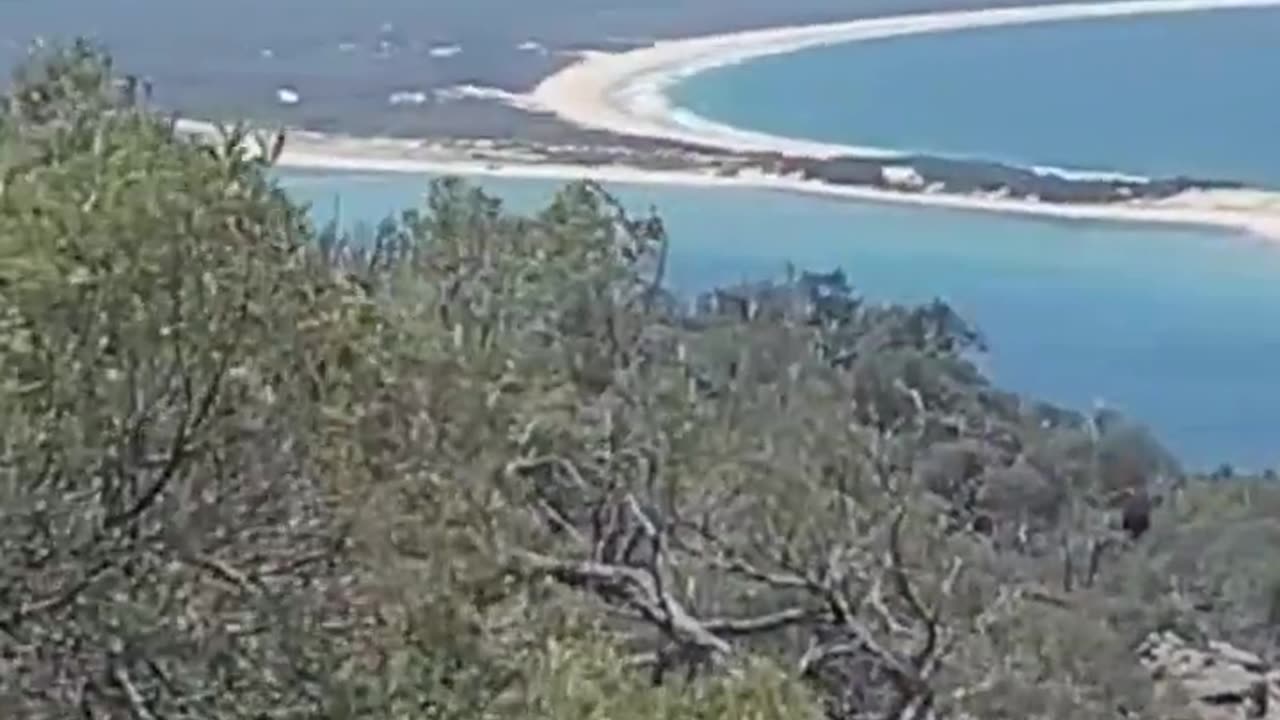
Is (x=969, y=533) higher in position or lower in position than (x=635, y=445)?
lower

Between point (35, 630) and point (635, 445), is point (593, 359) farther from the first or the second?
point (35, 630)

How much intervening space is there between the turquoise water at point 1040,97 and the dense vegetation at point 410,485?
2120 cm

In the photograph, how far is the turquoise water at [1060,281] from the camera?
1692cm

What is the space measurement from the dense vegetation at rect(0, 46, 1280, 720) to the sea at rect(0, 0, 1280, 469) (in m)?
6.09

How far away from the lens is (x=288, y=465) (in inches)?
129

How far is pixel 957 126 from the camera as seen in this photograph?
29.7m

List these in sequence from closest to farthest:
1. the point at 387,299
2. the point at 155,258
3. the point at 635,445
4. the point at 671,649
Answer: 1. the point at 155,258
2. the point at 387,299
3. the point at 671,649
4. the point at 635,445

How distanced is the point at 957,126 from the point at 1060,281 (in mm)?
8066

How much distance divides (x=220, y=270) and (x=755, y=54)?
32.3 metres

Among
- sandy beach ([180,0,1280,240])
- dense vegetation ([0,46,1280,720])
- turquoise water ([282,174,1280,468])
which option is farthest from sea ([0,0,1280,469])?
dense vegetation ([0,46,1280,720])

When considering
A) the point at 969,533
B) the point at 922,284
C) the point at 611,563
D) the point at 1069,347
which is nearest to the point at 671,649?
the point at 611,563

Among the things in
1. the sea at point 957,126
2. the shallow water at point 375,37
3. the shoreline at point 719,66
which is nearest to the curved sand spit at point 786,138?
the shoreline at point 719,66

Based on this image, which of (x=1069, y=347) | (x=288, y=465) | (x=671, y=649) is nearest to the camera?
(x=288, y=465)

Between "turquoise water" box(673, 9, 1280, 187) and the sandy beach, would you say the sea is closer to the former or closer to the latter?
"turquoise water" box(673, 9, 1280, 187)
